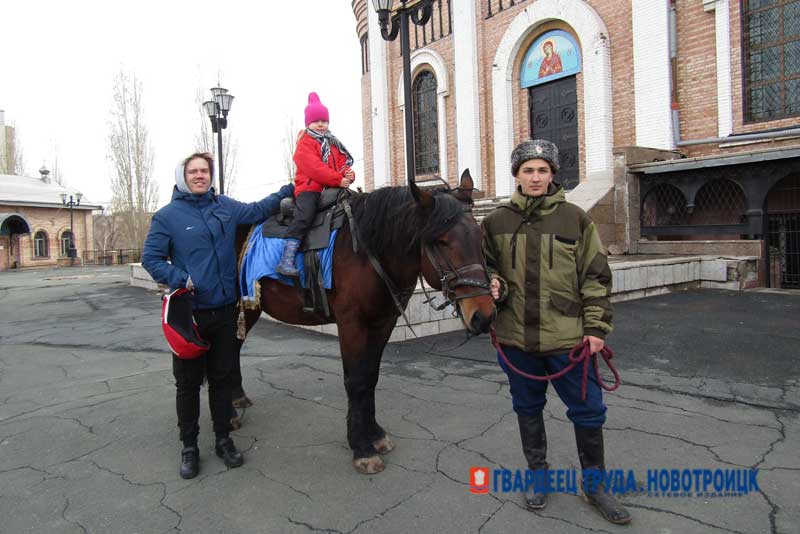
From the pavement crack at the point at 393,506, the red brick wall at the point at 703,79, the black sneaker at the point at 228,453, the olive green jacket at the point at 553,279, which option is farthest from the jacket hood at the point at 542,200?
the red brick wall at the point at 703,79

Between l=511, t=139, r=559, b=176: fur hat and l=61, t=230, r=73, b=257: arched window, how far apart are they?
42136 mm

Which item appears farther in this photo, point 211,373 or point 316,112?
point 316,112

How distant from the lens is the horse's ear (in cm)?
280

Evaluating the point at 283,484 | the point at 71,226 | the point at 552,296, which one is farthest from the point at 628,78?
the point at 71,226

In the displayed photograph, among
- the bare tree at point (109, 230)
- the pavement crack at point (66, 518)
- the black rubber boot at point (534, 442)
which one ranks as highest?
the bare tree at point (109, 230)

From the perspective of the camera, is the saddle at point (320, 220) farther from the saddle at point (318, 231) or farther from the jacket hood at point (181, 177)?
the jacket hood at point (181, 177)

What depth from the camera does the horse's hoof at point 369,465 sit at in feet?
10.2

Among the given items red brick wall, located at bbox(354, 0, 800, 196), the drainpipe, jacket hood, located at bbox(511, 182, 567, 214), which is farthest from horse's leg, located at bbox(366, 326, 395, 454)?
the drainpipe

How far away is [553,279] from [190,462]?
255 cm

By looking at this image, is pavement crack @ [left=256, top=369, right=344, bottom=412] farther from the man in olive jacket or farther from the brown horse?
the man in olive jacket

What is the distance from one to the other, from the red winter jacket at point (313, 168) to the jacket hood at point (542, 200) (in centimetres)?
148

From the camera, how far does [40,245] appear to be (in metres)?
35.1

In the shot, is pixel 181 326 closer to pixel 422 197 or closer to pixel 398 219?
pixel 398 219

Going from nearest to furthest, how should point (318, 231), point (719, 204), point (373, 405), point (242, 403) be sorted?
1. point (373, 405)
2. point (318, 231)
3. point (242, 403)
4. point (719, 204)
